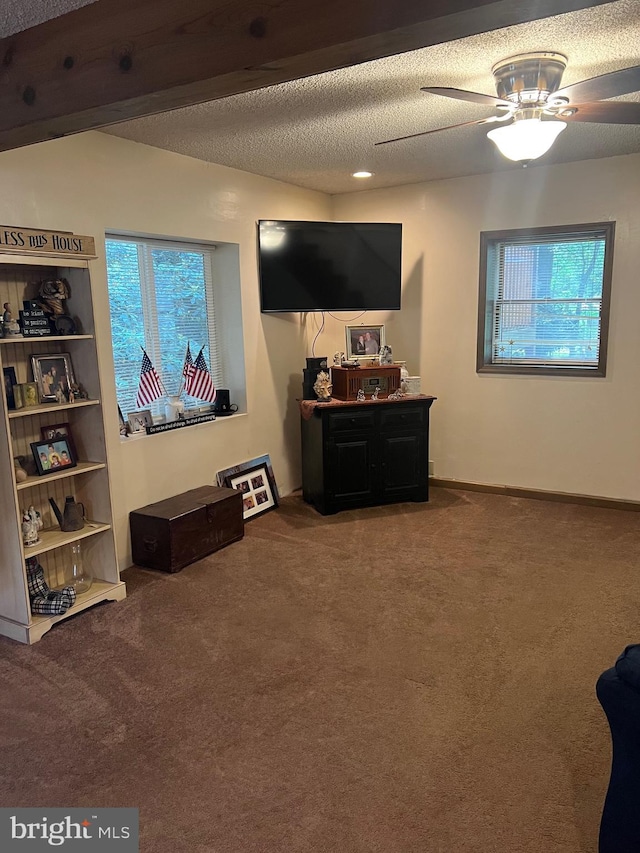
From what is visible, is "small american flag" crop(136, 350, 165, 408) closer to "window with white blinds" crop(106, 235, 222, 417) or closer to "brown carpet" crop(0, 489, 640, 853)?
"window with white blinds" crop(106, 235, 222, 417)

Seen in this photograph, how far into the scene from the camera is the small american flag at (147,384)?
402 cm

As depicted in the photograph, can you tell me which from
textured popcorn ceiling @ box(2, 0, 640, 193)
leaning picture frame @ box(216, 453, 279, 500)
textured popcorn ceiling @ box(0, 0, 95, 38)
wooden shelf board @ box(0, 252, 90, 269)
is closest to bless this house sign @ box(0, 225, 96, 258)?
wooden shelf board @ box(0, 252, 90, 269)

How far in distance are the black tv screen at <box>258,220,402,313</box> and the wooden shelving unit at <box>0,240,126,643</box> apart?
5.77 feet

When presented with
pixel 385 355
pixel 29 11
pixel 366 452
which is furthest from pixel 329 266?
pixel 29 11

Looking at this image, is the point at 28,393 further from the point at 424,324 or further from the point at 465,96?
the point at 424,324

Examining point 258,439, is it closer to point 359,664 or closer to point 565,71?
point 359,664

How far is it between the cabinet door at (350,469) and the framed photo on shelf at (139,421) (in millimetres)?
1290

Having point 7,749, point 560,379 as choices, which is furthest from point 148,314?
point 560,379

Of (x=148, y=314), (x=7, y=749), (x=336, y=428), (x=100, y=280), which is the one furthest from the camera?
(x=336, y=428)

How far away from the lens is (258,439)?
15.7 feet

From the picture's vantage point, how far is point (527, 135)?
2617mm

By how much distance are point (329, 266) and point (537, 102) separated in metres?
2.22

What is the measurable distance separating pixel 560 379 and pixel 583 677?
103 inches

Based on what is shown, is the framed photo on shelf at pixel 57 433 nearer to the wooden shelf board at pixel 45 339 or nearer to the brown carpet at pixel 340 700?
the wooden shelf board at pixel 45 339
